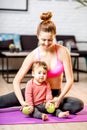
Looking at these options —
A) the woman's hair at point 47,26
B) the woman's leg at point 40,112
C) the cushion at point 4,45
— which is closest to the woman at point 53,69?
the woman's hair at point 47,26

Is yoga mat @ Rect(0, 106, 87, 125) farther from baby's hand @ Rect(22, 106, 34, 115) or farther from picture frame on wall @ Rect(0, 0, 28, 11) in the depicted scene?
picture frame on wall @ Rect(0, 0, 28, 11)

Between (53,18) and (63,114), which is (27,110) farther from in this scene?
(53,18)

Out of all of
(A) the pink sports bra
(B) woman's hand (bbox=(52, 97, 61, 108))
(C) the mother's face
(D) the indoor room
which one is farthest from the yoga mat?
(C) the mother's face

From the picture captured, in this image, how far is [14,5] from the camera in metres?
5.61

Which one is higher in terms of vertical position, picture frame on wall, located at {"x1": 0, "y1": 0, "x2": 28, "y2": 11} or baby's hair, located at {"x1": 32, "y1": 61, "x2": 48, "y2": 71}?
picture frame on wall, located at {"x1": 0, "y1": 0, "x2": 28, "y2": 11}

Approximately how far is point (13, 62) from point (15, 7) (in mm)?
981

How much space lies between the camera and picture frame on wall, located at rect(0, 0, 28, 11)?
555 cm

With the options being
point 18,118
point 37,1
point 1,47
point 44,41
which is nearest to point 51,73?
point 44,41

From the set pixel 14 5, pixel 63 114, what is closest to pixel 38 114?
pixel 63 114

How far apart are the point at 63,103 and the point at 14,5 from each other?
3368 millimetres

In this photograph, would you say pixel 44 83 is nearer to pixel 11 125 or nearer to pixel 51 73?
pixel 51 73

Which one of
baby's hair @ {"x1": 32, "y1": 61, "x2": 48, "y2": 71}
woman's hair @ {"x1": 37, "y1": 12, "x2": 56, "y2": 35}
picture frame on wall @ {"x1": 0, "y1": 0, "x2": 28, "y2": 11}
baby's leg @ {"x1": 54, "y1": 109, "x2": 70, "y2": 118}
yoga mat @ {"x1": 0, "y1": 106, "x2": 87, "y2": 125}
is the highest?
woman's hair @ {"x1": 37, "y1": 12, "x2": 56, "y2": 35}

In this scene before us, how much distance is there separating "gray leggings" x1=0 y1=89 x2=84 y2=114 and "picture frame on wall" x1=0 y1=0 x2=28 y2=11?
127 inches

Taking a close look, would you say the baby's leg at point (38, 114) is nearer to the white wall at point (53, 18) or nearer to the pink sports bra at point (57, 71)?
the pink sports bra at point (57, 71)
